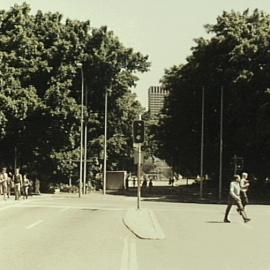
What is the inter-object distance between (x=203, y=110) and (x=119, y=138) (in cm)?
1060

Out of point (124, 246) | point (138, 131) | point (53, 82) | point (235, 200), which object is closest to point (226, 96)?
point (53, 82)

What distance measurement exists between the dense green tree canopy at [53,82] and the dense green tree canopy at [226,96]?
5135mm

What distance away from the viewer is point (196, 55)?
6141cm

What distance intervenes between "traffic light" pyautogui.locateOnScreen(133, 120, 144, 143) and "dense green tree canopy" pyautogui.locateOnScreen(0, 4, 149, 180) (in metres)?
23.4

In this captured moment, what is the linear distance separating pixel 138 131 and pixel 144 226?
31.3 feet

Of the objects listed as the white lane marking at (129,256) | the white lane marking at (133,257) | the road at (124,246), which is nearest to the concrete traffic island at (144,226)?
the road at (124,246)

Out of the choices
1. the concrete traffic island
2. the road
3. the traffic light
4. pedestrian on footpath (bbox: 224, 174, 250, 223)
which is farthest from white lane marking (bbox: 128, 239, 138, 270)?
the traffic light

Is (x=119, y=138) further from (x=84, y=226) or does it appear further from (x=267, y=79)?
(x=84, y=226)

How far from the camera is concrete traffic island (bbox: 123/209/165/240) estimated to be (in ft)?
58.2

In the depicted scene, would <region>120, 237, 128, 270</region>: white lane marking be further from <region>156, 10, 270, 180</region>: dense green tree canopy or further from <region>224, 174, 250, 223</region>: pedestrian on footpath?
<region>156, 10, 270, 180</region>: dense green tree canopy

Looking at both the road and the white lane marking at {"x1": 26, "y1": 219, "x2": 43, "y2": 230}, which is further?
the white lane marking at {"x1": 26, "y1": 219, "x2": 43, "y2": 230}

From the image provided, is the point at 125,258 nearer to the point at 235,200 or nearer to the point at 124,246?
the point at 124,246

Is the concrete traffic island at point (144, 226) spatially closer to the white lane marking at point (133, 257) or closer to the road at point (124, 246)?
the road at point (124, 246)

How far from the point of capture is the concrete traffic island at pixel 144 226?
58.2 feet
